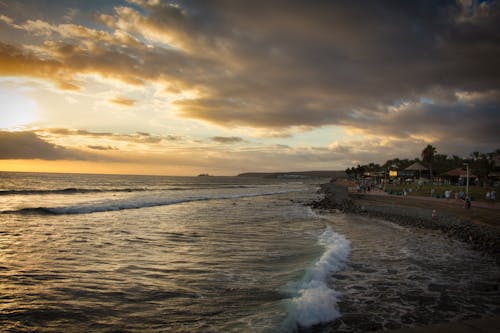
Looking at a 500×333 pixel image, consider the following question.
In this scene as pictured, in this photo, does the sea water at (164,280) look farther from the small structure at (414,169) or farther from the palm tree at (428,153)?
the palm tree at (428,153)

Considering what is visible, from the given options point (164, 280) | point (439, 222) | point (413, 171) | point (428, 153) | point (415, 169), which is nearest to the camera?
point (164, 280)

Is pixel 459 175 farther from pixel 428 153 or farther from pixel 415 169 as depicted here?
pixel 428 153

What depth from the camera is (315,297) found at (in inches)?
280

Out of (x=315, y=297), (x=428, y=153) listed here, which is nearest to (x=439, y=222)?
(x=315, y=297)

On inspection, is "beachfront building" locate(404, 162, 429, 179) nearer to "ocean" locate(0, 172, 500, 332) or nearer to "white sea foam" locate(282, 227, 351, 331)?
"ocean" locate(0, 172, 500, 332)

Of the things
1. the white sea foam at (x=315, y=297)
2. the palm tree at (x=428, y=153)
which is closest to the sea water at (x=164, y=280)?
the white sea foam at (x=315, y=297)

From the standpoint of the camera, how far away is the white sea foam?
6.11 metres

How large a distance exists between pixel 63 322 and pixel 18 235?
11972mm

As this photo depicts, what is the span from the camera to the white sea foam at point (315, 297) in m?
6.11

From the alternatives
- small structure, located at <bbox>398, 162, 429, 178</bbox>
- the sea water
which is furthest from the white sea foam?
small structure, located at <bbox>398, 162, 429, 178</bbox>

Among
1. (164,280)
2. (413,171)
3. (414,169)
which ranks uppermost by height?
(414,169)

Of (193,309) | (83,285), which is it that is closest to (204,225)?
(83,285)

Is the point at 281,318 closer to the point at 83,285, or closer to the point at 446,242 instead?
the point at 83,285

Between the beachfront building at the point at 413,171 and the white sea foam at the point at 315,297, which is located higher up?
the beachfront building at the point at 413,171
